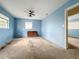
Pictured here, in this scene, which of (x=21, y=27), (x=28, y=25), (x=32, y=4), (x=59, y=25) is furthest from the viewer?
(x=28, y=25)

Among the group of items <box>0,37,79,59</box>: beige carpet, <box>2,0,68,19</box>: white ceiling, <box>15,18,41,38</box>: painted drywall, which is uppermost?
<box>2,0,68,19</box>: white ceiling

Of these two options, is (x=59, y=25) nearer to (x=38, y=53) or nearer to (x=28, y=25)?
(x=38, y=53)

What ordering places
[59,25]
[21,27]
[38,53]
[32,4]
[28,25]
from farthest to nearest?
[28,25] < [21,27] < [59,25] < [32,4] < [38,53]

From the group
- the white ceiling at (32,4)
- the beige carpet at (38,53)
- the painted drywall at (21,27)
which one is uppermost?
the white ceiling at (32,4)

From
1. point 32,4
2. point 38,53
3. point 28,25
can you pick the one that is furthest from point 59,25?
point 28,25

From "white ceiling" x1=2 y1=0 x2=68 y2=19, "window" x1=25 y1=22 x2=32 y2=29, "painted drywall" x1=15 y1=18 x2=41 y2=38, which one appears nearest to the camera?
"white ceiling" x1=2 y1=0 x2=68 y2=19

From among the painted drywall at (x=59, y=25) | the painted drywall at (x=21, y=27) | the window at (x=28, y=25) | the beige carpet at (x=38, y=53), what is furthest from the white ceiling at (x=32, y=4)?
the window at (x=28, y=25)

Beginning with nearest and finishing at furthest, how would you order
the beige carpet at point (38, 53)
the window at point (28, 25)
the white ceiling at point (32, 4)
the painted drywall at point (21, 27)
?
the beige carpet at point (38, 53) → the white ceiling at point (32, 4) → the painted drywall at point (21, 27) → the window at point (28, 25)

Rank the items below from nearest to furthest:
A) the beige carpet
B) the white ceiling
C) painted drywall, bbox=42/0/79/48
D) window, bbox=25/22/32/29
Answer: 1. the beige carpet
2. the white ceiling
3. painted drywall, bbox=42/0/79/48
4. window, bbox=25/22/32/29

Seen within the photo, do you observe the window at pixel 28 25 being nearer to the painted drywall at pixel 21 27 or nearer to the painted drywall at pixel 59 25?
the painted drywall at pixel 21 27

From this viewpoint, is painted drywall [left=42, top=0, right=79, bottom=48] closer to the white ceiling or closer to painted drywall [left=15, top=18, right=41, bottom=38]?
the white ceiling

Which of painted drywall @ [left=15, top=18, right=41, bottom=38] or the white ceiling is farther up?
the white ceiling

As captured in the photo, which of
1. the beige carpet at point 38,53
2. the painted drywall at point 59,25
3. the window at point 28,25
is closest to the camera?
the beige carpet at point 38,53

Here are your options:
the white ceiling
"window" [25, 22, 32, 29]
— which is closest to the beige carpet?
the white ceiling
